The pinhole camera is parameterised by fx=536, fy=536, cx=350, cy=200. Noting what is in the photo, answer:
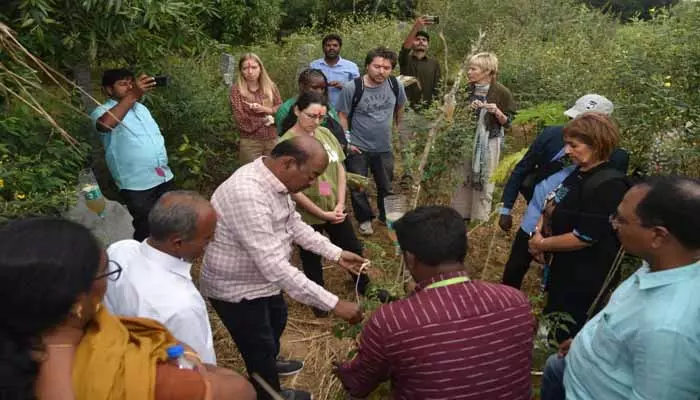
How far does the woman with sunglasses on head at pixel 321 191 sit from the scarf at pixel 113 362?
206cm

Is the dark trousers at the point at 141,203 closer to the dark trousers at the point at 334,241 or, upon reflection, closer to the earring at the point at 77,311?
the dark trousers at the point at 334,241

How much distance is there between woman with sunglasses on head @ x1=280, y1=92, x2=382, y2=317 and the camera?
351 cm

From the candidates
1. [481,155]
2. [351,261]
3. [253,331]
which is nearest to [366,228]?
[481,155]

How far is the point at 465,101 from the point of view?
465 centimetres

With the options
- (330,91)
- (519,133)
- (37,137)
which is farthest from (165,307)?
(519,133)

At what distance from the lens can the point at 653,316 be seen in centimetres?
150

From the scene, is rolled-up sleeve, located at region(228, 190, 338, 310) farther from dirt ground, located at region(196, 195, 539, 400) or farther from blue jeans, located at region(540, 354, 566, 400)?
blue jeans, located at region(540, 354, 566, 400)

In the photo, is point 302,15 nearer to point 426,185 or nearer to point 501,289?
point 426,185

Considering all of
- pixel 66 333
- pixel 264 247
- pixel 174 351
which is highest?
pixel 66 333

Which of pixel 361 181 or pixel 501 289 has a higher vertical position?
pixel 501 289

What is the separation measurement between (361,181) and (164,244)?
2.64m

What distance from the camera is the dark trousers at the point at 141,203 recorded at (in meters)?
3.73

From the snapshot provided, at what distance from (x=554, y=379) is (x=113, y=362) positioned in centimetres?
180

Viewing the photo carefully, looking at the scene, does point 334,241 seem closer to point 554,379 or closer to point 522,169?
point 522,169
